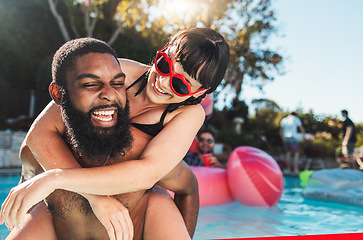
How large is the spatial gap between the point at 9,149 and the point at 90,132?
8.95 metres

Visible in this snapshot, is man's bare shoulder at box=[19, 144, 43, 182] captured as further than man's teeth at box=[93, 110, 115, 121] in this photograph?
Yes

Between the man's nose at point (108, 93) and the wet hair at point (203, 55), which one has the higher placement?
the wet hair at point (203, 55)

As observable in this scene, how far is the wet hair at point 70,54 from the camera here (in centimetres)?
163

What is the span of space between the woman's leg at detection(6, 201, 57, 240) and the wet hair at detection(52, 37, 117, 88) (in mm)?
670

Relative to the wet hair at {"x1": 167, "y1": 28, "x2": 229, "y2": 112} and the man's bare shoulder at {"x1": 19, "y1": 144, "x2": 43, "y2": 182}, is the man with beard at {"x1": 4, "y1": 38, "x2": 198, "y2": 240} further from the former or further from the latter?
the wet hair at {"x1": 167, "y1": 28, "x2": 229, "y2": 112}

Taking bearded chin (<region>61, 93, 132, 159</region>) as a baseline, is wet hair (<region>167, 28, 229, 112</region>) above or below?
above

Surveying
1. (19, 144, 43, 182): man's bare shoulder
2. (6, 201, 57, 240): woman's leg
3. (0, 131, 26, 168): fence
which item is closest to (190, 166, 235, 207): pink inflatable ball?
(19, 144, 43, 182): man's bare shoulder

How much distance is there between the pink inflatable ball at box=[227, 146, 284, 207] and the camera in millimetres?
5520

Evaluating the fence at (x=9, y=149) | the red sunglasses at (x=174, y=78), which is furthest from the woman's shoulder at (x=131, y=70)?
the fence at (x=9, y=149)

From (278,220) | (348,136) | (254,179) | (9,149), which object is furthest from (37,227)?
(348,136)

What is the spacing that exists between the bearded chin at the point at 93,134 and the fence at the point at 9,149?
868 centimetres

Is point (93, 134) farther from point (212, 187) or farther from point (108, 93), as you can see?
point (212, 187)

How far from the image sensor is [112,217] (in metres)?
1.58

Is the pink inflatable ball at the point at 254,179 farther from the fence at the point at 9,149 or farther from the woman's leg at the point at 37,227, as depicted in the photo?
the fence at the point at 9,149
